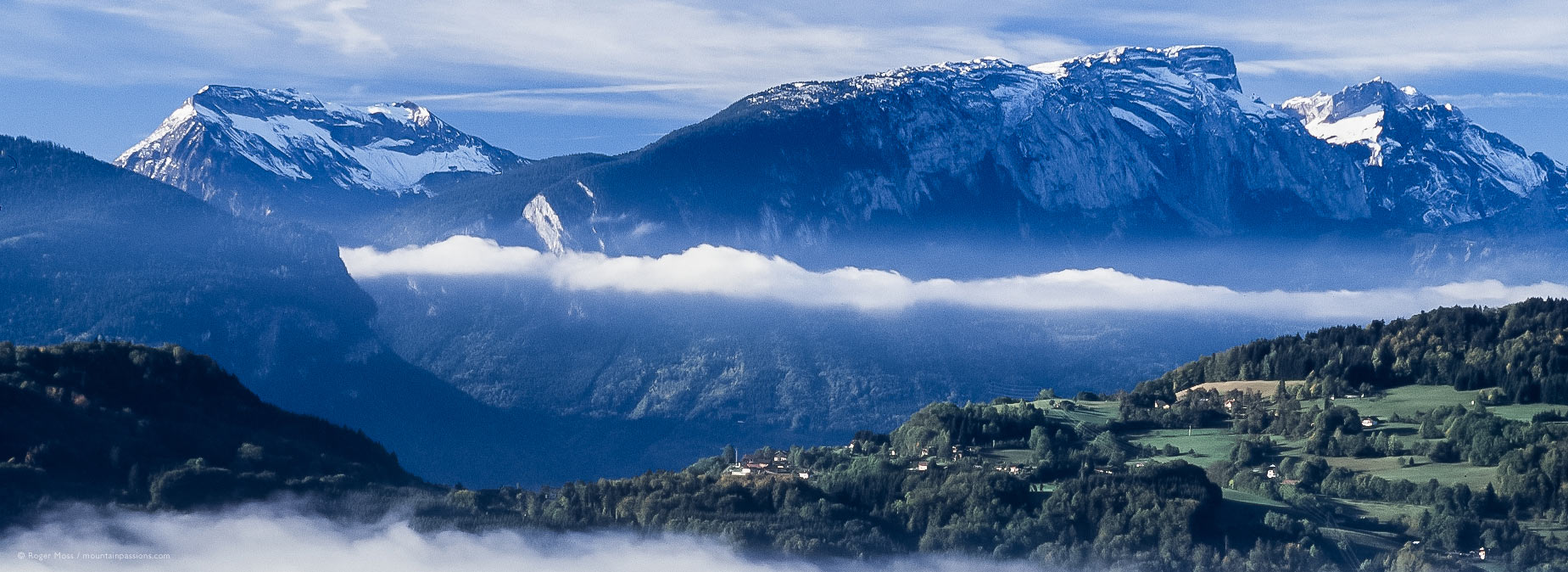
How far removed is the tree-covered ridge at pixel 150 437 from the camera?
512 feet

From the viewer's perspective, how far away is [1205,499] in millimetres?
175375

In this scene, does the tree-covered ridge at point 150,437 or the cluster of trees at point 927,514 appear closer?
the tree-covered ridge at point 150,437

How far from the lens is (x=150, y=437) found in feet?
538

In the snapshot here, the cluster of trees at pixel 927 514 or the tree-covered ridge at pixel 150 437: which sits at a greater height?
the tree-covered ridge at pixel 150 437

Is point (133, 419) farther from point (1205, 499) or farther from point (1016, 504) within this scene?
point (1205, 499)

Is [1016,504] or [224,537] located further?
[1016,504]

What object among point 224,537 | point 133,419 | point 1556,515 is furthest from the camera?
point 1556,515

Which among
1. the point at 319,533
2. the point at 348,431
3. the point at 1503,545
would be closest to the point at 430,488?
the point at 348,431

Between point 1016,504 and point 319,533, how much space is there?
51.1 meters

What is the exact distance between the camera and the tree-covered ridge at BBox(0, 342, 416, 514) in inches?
6142

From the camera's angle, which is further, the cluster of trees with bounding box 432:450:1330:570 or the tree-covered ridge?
the cluster of trees with bounding box 432:450:1330:570

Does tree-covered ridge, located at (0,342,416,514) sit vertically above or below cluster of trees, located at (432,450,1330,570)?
above

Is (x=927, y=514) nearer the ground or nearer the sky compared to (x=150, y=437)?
nearer the ground

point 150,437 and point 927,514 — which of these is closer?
point 150,437
